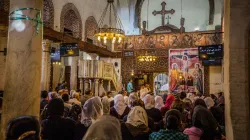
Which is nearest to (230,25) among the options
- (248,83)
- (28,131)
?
(248,83)

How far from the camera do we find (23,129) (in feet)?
6.92

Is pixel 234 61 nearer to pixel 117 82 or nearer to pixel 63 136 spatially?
pixel 63 136

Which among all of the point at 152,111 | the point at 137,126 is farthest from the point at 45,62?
the point at 137,126

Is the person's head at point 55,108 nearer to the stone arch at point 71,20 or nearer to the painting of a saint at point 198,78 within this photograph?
the stone arch at point 71,20

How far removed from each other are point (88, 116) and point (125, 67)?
18311 mm

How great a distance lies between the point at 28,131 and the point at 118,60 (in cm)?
2074

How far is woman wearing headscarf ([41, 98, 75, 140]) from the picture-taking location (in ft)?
12.0

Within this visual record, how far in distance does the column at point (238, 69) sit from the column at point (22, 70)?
3733mm

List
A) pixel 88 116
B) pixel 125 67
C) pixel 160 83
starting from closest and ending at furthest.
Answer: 1. pixel 88 116
2. pixel 125 67
3. pixel 160 83

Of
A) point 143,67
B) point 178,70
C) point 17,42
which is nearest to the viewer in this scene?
point 17,42

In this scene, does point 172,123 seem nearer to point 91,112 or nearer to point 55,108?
point 91,112

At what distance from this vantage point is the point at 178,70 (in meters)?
20.5

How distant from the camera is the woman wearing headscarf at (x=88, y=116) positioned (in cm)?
411

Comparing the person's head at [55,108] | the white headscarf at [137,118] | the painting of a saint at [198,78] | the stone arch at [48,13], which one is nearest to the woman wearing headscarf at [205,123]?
the white headscarf at [137,118]
